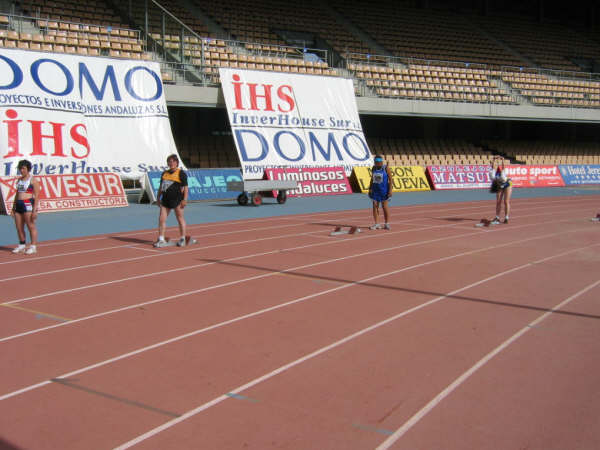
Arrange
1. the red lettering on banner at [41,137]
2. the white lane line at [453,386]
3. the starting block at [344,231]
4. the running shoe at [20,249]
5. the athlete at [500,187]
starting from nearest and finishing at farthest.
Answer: the white lane line at [453,386], the running shoe at [20,249], the starting block at [344,231], the athlete at [500,187], the red lettering on banner at [41,137]

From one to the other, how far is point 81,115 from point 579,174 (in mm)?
26372

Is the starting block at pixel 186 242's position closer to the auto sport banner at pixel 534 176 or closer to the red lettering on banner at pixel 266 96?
the red lettering on banner at pixel 266 96

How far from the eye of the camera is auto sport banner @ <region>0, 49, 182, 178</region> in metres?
19.0

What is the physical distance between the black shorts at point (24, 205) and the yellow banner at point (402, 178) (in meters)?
16.9

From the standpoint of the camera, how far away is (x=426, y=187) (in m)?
28.5

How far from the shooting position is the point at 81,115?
67.6 ft

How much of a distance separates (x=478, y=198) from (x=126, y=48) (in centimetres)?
1553

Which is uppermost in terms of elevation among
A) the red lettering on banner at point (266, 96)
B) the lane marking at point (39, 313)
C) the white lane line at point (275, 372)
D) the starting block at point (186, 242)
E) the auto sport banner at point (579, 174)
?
the red lettering on banner at point (266, 96)

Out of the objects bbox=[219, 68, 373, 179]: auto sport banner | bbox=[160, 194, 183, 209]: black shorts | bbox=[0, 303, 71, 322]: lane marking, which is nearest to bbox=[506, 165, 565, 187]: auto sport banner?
bbox=[219, 68, 373, 179]: auto sport banner

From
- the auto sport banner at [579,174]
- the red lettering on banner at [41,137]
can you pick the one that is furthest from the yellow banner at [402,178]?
the red lettering on banner at [41,137]

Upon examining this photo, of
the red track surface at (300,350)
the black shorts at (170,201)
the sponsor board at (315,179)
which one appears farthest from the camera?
the sponsor board at (315,179)

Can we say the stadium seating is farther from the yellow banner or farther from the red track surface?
the red track surface

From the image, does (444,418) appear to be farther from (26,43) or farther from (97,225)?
(26,43)

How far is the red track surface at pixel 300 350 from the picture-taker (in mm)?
3973
